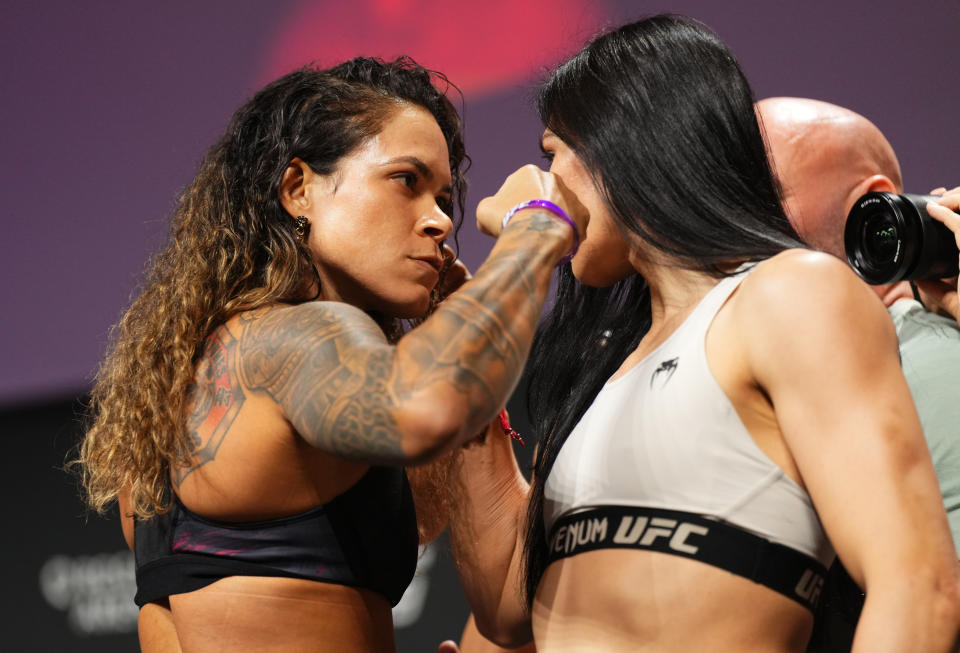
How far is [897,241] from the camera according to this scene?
1.35 m

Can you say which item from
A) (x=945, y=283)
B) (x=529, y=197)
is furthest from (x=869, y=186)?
(x=529, y=197)

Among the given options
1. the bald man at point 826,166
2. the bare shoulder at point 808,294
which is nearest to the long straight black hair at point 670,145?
the bare shoulder at point 808,294

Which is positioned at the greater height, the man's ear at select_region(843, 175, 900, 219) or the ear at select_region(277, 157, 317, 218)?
A: the ear at select_region(277, 157, 317, 218)

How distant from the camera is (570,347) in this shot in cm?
149

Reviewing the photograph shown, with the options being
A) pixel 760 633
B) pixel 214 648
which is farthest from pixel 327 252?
pixel 760 633

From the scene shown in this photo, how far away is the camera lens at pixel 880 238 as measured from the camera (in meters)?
1.37

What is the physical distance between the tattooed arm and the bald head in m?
0.83

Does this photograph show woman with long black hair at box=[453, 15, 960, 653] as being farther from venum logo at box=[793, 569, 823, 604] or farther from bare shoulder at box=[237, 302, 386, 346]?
bare shoulder at box=[237, 302, 386, 346]

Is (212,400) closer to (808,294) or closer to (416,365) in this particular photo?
(416,365)

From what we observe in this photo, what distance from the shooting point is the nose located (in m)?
1.32

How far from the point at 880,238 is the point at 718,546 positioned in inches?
24.3

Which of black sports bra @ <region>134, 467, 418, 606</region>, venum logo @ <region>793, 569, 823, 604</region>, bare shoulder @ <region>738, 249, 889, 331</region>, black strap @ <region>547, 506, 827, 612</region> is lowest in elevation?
black sports bra @ <region>134, 467, 418, 606</region>

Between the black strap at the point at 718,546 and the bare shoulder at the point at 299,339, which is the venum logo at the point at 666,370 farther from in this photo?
the bare shoulder at the point at 299,339

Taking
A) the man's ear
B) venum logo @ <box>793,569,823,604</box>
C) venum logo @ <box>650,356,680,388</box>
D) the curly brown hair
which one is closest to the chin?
the curly brown hair
